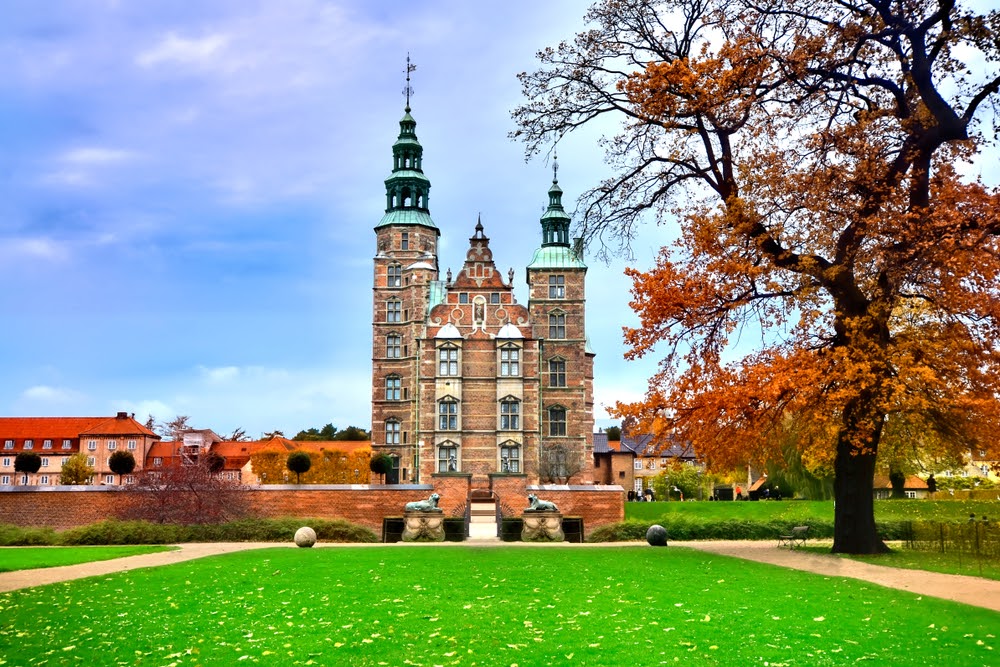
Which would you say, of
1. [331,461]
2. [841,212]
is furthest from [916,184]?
[331,461]

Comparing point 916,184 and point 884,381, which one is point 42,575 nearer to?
point 884,381

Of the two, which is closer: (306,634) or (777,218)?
(306,634)

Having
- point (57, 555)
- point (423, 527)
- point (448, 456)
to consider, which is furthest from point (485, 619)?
point (448, 456)

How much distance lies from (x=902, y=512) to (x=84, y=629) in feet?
117

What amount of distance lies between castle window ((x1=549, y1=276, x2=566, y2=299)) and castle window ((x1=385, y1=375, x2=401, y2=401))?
9762 millimetres

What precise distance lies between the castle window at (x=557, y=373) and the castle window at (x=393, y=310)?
8.98 metres

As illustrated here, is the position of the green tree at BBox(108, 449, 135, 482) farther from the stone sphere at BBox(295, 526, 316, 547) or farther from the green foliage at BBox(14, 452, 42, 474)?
the stone sphere at BBox(295, 526, 316, 547)

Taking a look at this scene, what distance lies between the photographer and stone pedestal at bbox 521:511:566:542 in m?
30.7

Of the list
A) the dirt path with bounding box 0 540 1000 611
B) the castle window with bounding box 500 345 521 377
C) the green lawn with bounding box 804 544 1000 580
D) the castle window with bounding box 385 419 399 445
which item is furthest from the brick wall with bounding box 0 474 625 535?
the castle window with bounding box 385 419 399 445

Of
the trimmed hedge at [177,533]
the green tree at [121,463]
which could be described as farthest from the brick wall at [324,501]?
the green tree at [121,463]

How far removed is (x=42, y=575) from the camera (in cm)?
1869

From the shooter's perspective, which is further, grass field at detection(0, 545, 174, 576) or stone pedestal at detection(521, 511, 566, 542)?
stone pedestal at detection(521, 511, 566, 542)

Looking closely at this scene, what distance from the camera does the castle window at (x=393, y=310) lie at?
2076 inches

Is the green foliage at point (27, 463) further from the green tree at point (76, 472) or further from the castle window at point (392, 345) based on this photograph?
the green tree at point (76, 472)
